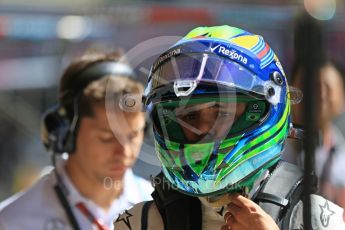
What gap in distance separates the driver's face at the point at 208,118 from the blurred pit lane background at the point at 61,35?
1061 mm

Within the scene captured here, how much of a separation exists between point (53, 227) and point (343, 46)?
1.28 m

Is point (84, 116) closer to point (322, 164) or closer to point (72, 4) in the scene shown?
point (322, 164)

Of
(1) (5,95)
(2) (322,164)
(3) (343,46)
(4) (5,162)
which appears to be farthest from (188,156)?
(1) (5,95)

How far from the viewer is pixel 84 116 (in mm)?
2439

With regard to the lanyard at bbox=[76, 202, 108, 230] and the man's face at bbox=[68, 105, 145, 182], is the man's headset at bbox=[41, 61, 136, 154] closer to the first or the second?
the man's face at bbox=[68, 105, 145, 182]

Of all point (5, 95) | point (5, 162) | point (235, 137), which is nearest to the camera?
point (235, 137)

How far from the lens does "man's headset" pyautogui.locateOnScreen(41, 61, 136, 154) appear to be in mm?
2406

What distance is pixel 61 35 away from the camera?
337cm

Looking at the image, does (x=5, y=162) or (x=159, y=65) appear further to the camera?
(x=5, y=162)

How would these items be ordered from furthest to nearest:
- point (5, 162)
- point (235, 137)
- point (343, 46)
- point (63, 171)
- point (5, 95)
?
1. point (5, 95)
2. point (5, 162)
3. point (343, 46)
4. point (63, 171)
5. point (235, 137)

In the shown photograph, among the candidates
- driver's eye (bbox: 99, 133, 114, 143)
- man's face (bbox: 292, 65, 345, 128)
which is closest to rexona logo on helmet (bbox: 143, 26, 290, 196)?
driver's eye (bbox: 99, 133, 114, 143)

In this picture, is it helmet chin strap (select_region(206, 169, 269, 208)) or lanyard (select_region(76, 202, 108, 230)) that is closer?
helmet chin strap (select_region(206, 169, 269, 208))

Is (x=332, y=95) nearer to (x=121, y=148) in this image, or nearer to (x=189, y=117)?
(x=121, y=148)

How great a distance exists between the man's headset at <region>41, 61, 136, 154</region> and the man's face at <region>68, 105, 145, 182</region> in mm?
35
